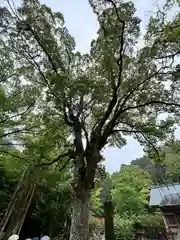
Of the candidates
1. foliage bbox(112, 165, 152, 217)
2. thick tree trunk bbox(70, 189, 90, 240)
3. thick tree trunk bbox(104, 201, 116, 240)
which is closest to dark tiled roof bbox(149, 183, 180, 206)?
foliage bbox(112, 165, 152, 217)

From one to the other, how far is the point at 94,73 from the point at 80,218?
3720 mm

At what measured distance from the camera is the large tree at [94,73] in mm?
3931

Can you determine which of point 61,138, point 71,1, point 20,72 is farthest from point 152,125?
point 20,72

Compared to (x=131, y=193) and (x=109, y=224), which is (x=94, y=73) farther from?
(x=131, y=193)

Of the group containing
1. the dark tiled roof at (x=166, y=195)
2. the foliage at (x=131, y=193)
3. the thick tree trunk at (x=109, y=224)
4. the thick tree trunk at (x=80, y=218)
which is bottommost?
the thick tree trunk at (x=80, y=218)

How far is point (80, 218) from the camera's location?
3402 mm

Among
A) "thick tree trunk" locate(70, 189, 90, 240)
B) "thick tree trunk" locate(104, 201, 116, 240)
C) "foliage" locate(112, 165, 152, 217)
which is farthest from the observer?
"foliage" locate(112, 165, 152, 217)

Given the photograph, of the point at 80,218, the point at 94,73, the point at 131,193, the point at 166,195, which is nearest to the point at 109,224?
the point at 80,218

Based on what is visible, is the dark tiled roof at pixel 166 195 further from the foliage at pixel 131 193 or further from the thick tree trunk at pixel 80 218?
the thick tree trunk at pixel 80 218

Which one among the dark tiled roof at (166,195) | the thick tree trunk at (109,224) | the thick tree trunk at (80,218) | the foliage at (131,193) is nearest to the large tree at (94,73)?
the thick tree trunk at (80,218)

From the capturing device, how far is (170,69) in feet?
15.0

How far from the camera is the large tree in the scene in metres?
3.93

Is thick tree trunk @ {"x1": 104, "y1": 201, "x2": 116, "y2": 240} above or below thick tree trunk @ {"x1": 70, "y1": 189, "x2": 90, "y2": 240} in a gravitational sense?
above

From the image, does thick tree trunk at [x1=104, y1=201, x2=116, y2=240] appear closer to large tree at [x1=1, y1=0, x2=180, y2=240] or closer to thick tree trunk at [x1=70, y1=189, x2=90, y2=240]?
large tree at [x1=1, y1=0, x2=180, y2=240]
